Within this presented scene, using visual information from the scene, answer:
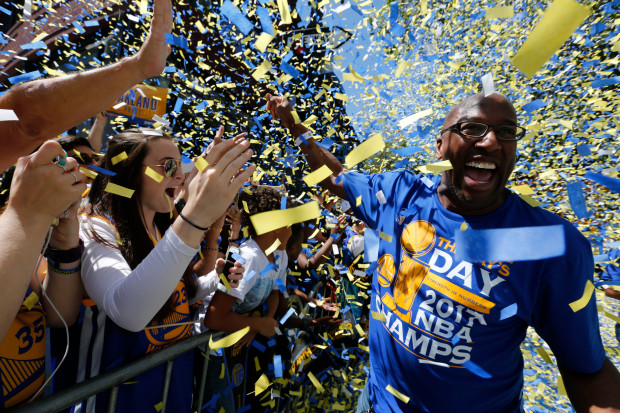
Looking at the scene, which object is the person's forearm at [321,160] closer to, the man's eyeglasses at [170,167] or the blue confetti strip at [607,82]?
the man's eyeglasses at [170,167]

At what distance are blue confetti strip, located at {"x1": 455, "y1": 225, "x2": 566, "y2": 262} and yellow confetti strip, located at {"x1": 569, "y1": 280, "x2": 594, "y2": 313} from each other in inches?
6.3

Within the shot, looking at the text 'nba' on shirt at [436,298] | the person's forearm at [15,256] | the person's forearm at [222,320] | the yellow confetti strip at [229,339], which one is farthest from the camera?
the person's forearm at [222,320]

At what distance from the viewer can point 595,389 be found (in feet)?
3.60

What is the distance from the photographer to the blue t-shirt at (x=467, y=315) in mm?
1084

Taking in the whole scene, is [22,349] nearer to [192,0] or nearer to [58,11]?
[192,0]

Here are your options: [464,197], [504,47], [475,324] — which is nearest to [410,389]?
[475,324]

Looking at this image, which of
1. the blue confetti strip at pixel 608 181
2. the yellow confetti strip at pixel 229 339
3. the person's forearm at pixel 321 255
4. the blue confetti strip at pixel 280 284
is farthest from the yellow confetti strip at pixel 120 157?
the person's forearm at pixel 321 255

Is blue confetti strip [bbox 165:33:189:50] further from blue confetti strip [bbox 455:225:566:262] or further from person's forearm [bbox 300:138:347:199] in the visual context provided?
blue confetti strip [bbox 455:225:566:262]

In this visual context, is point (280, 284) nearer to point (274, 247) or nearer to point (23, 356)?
point (274, 247)

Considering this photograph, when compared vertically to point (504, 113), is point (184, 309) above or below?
below

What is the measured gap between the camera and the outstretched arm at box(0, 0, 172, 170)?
3.15ft

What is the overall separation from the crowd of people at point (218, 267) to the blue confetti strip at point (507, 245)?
95 millimetres

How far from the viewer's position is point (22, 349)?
3.26 feet

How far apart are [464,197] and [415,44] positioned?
1324mm
